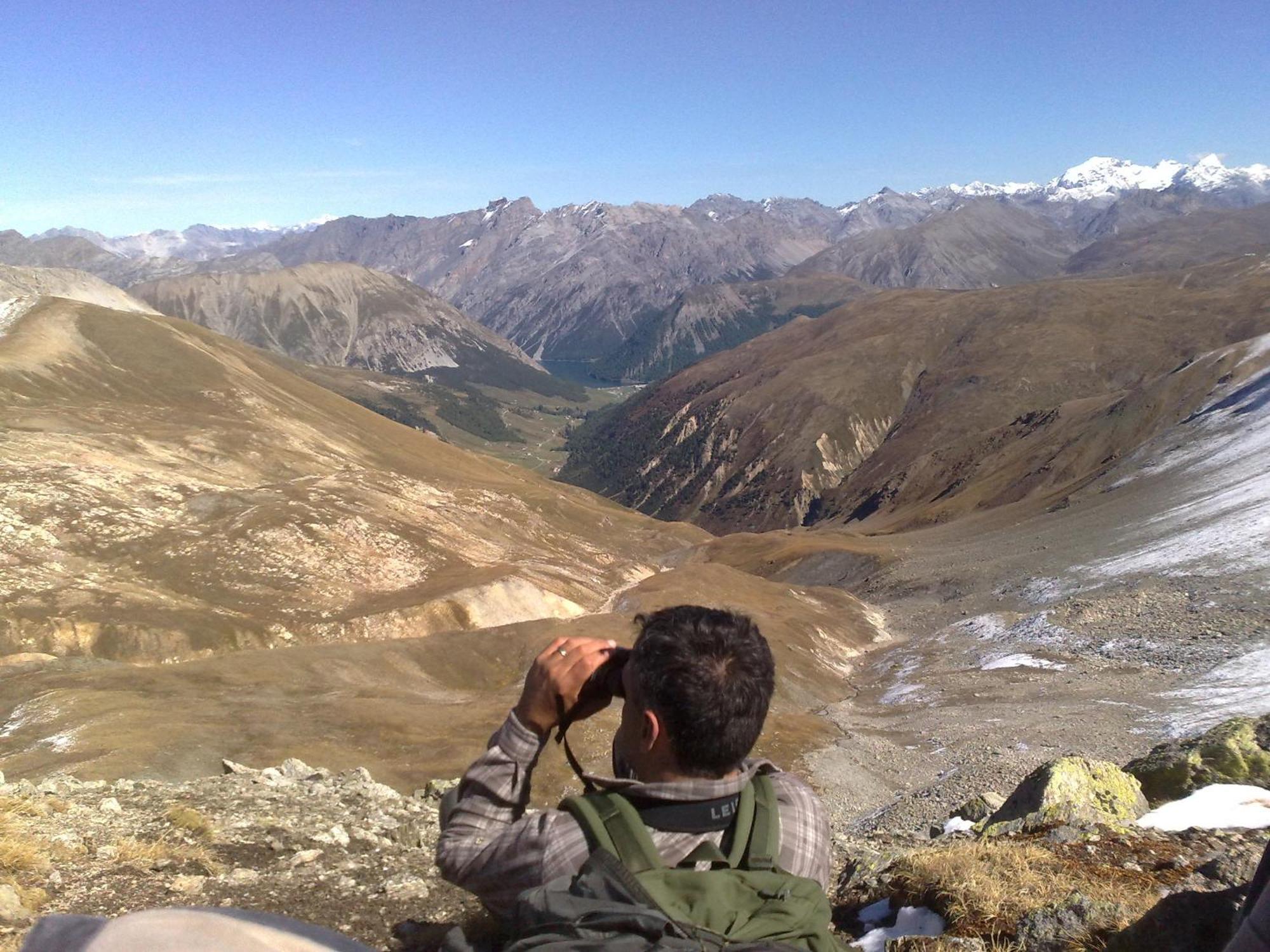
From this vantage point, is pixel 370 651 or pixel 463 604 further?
pixel 463 604

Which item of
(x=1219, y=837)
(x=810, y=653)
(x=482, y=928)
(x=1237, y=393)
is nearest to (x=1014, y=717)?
(x=810, y=653)

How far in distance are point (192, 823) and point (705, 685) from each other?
35.4 feet

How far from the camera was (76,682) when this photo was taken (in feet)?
97.6

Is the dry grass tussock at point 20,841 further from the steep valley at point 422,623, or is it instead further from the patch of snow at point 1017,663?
the patch of snow at point 1017,663

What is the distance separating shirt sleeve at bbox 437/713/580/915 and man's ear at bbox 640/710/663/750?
532mm

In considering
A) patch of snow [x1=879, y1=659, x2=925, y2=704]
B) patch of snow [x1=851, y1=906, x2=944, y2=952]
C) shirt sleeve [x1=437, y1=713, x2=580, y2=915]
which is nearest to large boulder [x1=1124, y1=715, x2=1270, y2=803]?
patch of snow [x1=851, y1=906, x2=944, y2=952]

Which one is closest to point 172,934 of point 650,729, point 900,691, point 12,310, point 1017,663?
point 650,729

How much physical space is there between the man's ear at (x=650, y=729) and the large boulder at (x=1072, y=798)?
9268mm

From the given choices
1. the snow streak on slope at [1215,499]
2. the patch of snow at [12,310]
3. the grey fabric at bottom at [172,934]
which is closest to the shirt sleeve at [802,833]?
the grey fabric at bottom at [172,934]

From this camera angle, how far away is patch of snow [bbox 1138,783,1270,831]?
10.5 meters

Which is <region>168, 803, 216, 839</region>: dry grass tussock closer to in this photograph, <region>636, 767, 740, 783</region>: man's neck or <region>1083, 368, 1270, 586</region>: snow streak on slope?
<region>636, 767, 740, 783</region>: man's neck

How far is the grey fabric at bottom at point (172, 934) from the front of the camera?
9.57ft

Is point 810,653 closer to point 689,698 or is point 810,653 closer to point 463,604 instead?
point 463,604

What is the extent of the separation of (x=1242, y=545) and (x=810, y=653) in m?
33.2
